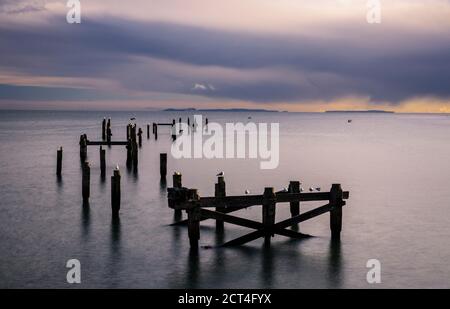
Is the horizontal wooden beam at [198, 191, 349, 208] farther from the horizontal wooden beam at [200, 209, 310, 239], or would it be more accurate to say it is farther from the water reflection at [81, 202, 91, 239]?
the water reflection at [81, 202, 91, 239]

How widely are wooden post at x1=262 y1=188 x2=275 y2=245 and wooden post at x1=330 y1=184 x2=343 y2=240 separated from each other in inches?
82.1

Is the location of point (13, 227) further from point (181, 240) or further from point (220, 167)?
point (220, 167)

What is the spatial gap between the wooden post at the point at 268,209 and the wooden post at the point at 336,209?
2086mm

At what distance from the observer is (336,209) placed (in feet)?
60.6

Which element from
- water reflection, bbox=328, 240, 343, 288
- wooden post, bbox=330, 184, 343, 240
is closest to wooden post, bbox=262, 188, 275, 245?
water reflection, bbox=328, 240, 343, 288

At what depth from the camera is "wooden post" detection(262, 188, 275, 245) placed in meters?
17.2

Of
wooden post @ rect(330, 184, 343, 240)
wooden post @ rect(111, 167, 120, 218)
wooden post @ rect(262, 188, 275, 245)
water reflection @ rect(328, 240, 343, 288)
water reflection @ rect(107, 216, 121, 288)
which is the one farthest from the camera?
wooden post @ rect(111, 167, 120, 218)

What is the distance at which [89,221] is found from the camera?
22.5 m

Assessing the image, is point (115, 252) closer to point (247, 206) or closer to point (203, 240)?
point (203, 240)

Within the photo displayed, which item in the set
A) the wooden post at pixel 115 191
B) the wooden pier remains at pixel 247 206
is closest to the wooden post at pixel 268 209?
the wooden pier remains at pixel 247 206

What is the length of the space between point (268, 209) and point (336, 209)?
8.08 feet

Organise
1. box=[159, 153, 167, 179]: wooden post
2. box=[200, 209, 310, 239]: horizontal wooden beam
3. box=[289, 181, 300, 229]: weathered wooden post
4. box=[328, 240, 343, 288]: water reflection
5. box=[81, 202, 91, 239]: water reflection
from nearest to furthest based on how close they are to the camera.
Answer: box=[328, 240, 343, 288]: water reflection → box=[200, 209, 310, 239]: horizontal wooden beam → box=[289, 181, 300, 229]: weathered wooden post → box=[81, 202, 91, 239]: water reflection → box=[159, 153, 167, 179]: wooden post

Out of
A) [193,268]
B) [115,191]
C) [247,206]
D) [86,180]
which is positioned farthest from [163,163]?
[193,268]
